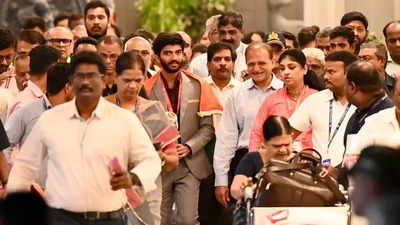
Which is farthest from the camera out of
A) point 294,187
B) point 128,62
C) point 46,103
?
point 128,62

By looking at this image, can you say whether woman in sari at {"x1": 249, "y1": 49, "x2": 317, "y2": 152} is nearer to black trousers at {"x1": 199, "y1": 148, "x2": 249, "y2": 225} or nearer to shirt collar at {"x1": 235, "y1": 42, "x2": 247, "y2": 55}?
black trousers at {"x1": 199, "y1": 148, "x2": 249, "y2": 225}

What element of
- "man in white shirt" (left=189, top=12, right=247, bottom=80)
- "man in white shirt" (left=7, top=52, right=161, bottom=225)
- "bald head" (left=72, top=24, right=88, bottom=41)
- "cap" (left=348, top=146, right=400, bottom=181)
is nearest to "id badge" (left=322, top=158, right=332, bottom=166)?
"man in white shirt" (left=7, top=52, right=161, bottom=225)

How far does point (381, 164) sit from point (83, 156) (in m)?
4.35

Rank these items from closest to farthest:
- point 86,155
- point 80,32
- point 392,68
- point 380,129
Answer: point 86,155
point 380,129
point 392,68
point 80,32

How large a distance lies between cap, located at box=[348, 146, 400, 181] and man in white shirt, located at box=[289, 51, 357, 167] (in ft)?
21.0

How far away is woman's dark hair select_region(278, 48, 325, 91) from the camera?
1195 centimetres

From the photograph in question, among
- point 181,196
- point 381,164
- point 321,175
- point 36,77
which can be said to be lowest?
point 181,196

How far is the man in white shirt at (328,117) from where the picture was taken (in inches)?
430

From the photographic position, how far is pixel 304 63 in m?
12.0

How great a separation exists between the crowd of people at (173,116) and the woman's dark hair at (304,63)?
1 centimetres

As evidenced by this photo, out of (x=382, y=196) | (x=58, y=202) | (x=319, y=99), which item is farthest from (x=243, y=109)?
(x=382, y=196)

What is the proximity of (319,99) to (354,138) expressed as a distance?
1.69 metres

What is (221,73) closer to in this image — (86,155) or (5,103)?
(5,103)

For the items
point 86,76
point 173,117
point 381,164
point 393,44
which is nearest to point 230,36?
point 393,44
